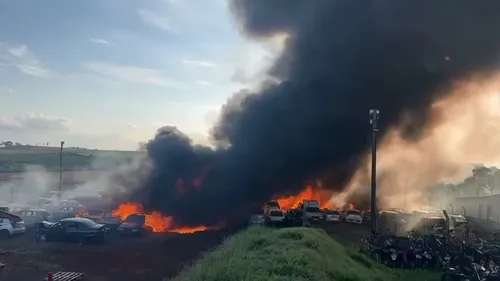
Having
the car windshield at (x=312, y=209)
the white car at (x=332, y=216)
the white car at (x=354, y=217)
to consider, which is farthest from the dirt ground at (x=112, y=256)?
the white car at (x=354, y=217)

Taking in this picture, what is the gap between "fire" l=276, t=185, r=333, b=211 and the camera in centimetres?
4044

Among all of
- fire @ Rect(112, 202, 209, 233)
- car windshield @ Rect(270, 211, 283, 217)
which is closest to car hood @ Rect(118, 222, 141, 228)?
fire @ Rect(112, 202, 209, 233)

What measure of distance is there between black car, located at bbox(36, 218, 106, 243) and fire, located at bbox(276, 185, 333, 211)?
17176mm

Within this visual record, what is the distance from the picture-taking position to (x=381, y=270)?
55.7 feet

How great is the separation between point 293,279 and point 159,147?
2979 cm

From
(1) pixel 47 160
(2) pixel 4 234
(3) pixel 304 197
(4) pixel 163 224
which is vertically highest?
(1) pixel 47 160

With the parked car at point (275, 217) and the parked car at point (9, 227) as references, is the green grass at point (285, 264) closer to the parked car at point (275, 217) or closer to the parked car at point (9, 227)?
the parked car at point (275, 217)

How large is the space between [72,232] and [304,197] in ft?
70.0

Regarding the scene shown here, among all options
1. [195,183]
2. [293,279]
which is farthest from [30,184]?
[293,279]

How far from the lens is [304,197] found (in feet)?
137

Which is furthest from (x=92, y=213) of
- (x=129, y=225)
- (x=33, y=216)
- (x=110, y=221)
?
(x=129, y=225)

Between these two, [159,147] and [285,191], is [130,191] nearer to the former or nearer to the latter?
[159,147]

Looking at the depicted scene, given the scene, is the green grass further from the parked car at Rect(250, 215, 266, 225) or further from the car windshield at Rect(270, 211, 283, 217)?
the car windshield at Rect(270, 211, 283, 217)

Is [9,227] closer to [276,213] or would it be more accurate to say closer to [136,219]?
[136,219]
